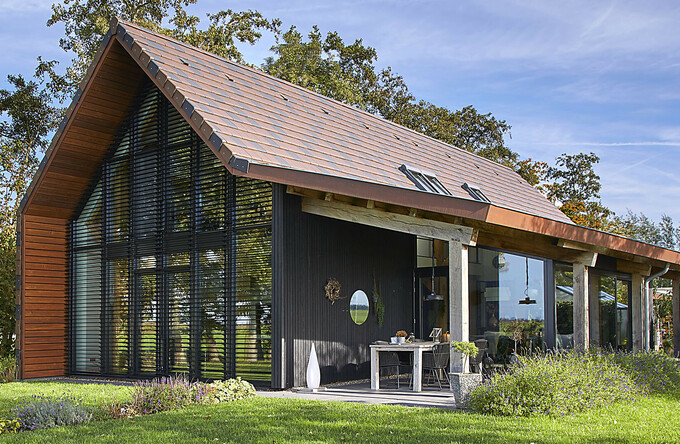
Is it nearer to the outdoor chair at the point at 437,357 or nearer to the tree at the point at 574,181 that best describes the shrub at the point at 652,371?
the outdoor chair at the point at 437,357

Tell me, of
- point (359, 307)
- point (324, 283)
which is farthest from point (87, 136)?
point (359, 307)

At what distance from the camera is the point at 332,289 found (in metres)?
11.7

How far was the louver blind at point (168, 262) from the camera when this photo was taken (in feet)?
36.4

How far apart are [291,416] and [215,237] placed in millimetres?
4583

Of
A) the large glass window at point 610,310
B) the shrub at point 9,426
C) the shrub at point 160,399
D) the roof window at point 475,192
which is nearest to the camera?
the shrub at point 9,426

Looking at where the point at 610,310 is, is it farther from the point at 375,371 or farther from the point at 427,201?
the point at 427,201

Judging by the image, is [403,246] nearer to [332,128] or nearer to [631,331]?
[332,128]

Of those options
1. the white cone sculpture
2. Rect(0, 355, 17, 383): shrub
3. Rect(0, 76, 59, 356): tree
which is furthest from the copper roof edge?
Rect(0, 76, 59, 356): tree

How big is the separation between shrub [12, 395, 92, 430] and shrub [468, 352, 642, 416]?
448 cm

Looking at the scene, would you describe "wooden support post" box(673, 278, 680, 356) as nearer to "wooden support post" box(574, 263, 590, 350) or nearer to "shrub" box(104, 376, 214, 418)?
"wooden support post" box(574, 263, 590, 350)

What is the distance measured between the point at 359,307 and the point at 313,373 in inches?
86.6

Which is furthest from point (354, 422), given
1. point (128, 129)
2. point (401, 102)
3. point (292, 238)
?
point (401, 102)

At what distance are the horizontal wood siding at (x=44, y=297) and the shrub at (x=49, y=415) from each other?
5.95 metres

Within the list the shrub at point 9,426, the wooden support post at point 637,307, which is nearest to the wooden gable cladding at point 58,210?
the shrub at point 9,426
